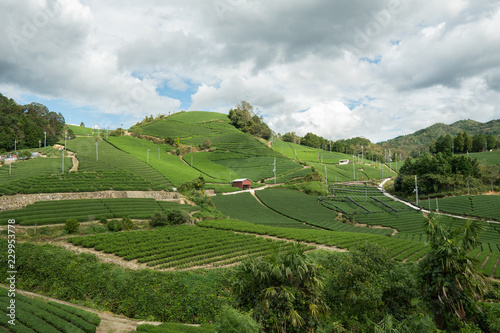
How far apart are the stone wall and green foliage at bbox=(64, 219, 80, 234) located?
12.9 m

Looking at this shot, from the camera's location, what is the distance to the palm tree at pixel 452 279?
1286 cm

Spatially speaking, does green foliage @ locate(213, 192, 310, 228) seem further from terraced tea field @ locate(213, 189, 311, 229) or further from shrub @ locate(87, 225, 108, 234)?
shrub @ locate(87, 225, 108, 234)

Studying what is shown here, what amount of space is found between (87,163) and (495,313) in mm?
72034

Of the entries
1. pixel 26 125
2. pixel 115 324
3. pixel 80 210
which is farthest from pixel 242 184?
pixel 26 125

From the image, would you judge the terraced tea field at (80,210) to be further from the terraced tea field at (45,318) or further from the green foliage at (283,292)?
the green foliage at (283,292)

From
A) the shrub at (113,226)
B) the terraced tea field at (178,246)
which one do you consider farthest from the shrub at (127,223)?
the terraced tea field at (178,246)

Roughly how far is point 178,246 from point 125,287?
11219 mm

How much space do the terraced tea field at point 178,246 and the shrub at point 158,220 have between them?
3288 mm

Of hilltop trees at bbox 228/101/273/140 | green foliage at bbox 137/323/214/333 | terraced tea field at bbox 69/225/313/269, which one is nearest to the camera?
green foliage at bbox 137/323/214/333

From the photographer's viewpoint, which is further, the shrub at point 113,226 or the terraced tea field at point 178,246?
the shrub at point 113,226

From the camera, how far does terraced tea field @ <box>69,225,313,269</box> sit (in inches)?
1035

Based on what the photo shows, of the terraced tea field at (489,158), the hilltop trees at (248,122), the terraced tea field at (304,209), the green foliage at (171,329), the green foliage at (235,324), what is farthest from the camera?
the hilltop trees at (248,122)

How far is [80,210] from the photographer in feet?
126

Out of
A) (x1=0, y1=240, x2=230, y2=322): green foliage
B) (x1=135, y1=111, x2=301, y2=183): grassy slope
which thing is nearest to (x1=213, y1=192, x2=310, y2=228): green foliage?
(x1=135, y1=111, x2=301, y2=183): grassy slope
